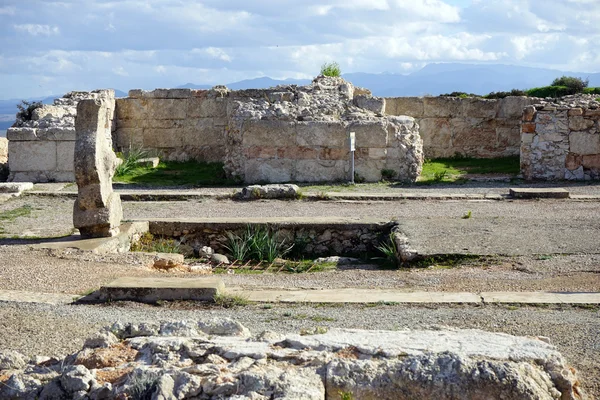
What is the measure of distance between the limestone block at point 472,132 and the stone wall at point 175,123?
5719mm

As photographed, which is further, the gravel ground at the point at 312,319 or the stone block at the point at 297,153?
the stone block at the point at 297,153

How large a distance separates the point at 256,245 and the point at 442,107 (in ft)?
35.1

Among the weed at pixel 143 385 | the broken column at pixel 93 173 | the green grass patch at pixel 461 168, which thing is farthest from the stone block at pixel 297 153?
the weed at pixel 143 385

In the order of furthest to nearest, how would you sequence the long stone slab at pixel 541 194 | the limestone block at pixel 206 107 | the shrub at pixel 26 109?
the limestone block at pixel 206 107, the shrub at pixel 26 109, the long stone slab at pixel 541 194

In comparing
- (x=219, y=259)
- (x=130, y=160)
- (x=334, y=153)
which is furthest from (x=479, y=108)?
(x=219, y=259)

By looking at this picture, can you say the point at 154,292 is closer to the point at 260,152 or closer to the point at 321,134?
the point at 260,152

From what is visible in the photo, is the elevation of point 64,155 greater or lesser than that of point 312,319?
greater

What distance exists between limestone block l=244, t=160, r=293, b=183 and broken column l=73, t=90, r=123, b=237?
584cm

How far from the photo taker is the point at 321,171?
51.9 feet

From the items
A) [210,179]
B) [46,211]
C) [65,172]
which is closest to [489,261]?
[46,211]

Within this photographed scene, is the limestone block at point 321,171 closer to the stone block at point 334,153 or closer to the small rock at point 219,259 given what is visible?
the stone block at point 334,153

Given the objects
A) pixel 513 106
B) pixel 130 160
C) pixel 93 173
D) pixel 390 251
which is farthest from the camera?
pixel 513 106

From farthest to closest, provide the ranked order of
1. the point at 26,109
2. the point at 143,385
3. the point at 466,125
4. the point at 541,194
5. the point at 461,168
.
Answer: the point at 466,125 → the point at 461,168 → the point at 26,109 → the point at 541,194 → the point at 143,385

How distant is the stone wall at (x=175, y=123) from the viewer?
62.2 ft
